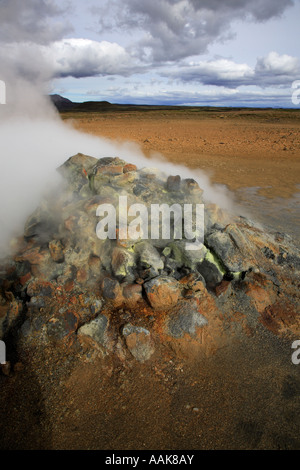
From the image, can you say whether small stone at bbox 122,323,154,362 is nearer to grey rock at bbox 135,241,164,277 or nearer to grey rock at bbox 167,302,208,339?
grey rock at bbox 167,302,208,339

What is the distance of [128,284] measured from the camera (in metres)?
3.06

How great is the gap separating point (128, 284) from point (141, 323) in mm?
405

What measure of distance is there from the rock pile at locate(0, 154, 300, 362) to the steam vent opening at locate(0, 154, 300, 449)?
1 cm

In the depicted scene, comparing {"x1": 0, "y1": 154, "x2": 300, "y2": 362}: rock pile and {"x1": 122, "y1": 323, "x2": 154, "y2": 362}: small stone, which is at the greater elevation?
{"x1": 0, "y1": 154, "x2": 300, "y2": 362}: rock pile

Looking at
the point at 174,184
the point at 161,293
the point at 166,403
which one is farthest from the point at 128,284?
the point at 174,184

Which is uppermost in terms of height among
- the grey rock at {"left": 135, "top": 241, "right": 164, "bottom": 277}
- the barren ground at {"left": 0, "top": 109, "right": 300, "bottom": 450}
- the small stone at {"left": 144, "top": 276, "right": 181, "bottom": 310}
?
the grey rock at {"left": 135, "top": 241, "right": 164, "bottom": 277}

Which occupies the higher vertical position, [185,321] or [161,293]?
[161,293]

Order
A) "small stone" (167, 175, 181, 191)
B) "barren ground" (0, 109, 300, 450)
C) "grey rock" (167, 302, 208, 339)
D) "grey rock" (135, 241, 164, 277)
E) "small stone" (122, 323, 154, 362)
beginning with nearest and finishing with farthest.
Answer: "barren ground" (0, 109, 300, 450)
"small stone" (122, 323, 154, 362)
"grey rock" (167, 302, 208, 339)
"grey rock" (135, 241, 164, 277)
"small stone" (167, 175, 181, 191)

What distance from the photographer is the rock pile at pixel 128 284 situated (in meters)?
2.83

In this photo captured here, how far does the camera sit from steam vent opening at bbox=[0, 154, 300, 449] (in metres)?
2.38

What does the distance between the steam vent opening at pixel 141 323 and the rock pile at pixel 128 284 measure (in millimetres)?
12

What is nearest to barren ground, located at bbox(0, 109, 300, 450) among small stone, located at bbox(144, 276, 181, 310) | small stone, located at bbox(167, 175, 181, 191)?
small stone, located at bbox(144, 276, 181, 310)

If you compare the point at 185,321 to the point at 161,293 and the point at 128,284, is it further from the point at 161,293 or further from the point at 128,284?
the point at 128,284
